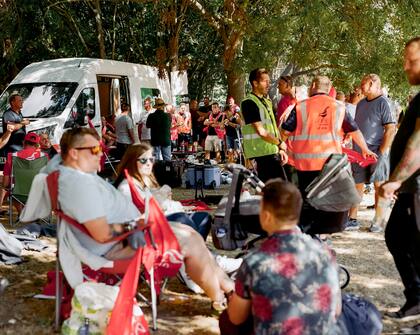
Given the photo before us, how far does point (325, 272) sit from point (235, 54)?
15.1 m

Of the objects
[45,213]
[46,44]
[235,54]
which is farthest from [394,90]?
[45,213]

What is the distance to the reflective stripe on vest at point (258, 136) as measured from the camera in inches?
238

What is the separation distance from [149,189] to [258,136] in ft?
6.02

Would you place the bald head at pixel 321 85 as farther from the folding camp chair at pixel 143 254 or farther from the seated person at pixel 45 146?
the seated person at pixel 45 146

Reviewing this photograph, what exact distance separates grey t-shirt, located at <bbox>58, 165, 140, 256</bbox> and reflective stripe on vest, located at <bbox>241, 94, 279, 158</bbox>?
7.82ft

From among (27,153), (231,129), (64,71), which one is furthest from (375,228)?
(231,129)

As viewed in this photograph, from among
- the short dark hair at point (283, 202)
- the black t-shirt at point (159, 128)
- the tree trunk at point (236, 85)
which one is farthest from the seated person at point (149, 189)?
the tree trunk at point (236, 85)

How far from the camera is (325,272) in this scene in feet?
8.79

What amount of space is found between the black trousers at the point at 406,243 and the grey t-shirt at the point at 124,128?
820 cm

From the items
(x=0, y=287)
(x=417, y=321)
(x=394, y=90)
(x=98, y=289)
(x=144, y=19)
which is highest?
(x=144, y=19)

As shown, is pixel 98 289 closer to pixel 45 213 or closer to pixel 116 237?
pixel 116 237

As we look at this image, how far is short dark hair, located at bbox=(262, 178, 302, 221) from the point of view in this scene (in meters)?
2.72

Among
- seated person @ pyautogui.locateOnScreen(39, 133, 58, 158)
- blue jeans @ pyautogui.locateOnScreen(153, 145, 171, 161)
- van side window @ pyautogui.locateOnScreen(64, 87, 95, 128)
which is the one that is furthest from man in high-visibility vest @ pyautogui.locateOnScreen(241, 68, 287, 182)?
van side window @ pyautogui.locateOnScreen(64, 87, 95, 128)

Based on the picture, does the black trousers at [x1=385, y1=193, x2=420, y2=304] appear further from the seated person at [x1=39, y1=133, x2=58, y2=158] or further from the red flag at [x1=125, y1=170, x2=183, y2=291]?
the seated person at [x1=39, y1=133, x2=58, y2=158]
